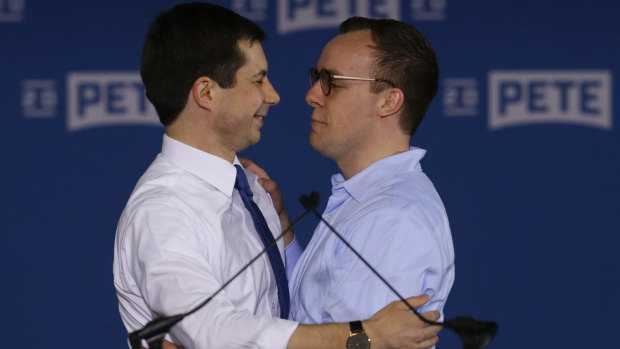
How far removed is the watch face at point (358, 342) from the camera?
1.61m

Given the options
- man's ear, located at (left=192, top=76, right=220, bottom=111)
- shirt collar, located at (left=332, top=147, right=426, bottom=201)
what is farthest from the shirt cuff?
man's ear, located at (left=192, top=76, right=220, bottom=111)

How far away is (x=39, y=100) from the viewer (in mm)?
3732

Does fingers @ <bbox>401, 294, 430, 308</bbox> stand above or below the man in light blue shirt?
below

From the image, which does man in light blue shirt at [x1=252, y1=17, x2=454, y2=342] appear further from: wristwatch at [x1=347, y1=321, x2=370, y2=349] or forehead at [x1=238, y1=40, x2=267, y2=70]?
forehead at [x1=238, y1=40, x2=267, y2=70]

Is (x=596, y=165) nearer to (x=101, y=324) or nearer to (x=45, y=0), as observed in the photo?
(x=101, y=324)

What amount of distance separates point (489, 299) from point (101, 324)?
1709mm

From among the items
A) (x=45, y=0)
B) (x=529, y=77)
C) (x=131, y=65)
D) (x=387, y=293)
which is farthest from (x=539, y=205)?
(x=45, y=0)

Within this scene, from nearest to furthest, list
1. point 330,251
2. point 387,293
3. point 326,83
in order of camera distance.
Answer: point 387,293 < point 330,251 < point 326,83

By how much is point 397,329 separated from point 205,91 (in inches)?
26.3

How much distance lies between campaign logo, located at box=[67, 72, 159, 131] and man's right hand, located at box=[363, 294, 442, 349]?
2.26 m

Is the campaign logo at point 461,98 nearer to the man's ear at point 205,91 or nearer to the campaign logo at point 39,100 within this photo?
the campaign logo at point 39,100

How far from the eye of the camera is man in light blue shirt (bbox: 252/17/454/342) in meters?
1.80

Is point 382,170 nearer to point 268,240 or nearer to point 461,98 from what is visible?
point 268,240

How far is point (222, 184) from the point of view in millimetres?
1893
